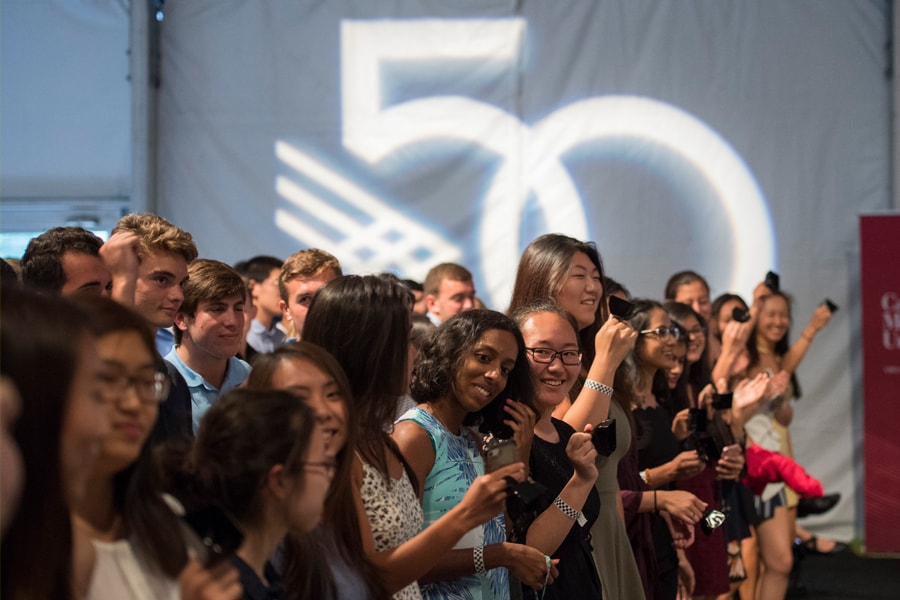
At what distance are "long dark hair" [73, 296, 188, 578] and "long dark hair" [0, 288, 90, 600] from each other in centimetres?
17

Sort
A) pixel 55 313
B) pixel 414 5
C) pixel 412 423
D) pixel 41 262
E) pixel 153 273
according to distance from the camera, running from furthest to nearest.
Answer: pixel 414 5 < pixel 153 273 < pixel 41 262 < pixel 412 423 < pixel 55 313

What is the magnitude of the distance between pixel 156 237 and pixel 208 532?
4.98 ft

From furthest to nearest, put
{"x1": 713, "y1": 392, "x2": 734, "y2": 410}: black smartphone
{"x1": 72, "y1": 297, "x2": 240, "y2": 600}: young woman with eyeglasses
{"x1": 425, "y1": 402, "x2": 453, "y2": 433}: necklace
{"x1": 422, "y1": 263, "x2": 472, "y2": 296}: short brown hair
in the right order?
1. {"x1": 422, "y1": 263, "x2": 472, "y2": 296}: short brown hair
2. {"x1": 713, "y1": 392, "x2": 734, "y2": 410}: black smartphone
3. {"x1": 425, "y1": 402, "x2": 453, "y2": 433}: necklace
4. {"x1": 72, "y1": 297, "x2": 240, "y2": 600}: young woman with eyeglasses

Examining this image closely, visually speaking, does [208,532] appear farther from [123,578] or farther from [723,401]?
[723,401]

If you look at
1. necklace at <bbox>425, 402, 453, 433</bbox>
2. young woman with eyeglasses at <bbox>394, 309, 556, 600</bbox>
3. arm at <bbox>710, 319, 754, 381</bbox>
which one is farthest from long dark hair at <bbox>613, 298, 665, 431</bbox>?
necklace at <bbox>425, 402, 453, 433</bbox>

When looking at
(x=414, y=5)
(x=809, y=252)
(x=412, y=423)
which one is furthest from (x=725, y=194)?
(x=412, y=423)

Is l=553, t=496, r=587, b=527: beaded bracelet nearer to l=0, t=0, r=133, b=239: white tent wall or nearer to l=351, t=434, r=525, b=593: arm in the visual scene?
l=351, t=434, r=525, b=593: arm

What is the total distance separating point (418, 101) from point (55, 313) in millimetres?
6156

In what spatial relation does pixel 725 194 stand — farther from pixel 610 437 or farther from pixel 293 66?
pixel 610 437

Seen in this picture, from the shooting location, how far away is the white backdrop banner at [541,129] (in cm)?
732

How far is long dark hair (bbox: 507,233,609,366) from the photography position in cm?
343

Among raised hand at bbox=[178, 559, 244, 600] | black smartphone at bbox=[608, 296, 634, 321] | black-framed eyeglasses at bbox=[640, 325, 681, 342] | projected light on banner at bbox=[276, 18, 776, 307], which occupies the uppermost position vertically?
projected light on banner at bbox=[276, 18, 776, 307]

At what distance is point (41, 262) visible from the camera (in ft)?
8.98

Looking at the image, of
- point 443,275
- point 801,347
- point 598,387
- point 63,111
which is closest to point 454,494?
point 598,387
